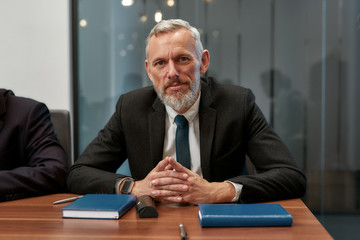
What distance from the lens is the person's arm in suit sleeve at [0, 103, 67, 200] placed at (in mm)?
1291

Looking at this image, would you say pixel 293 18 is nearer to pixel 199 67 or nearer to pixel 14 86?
pixel 199 67

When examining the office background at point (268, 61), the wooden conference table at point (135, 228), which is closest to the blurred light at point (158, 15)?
the office background at point (268, 61)

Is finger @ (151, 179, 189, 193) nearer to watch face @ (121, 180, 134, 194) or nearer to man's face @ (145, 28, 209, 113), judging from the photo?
watch face @ (121, 180, 134, 194)

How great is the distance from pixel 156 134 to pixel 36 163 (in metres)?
0.58

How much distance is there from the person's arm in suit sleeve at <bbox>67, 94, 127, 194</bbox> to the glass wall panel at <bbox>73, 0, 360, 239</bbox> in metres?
1.33

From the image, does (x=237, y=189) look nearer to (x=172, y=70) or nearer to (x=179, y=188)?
(x=179, y=188)

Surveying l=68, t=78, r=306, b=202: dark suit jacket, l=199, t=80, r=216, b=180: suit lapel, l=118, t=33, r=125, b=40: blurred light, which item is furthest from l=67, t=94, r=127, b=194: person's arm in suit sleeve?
l=118, t=33, r=125, b=40: blurred light

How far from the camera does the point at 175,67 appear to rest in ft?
5.02

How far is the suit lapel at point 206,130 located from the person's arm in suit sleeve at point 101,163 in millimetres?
411

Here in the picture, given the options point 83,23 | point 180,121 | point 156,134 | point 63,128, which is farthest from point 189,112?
point 83,23

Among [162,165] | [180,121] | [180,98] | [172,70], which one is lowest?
[162,165]

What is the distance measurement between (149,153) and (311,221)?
34.1 inches

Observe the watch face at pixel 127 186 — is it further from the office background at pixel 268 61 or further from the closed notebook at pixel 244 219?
the office background at pixel 268 61

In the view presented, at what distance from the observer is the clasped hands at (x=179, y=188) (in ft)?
3.79
